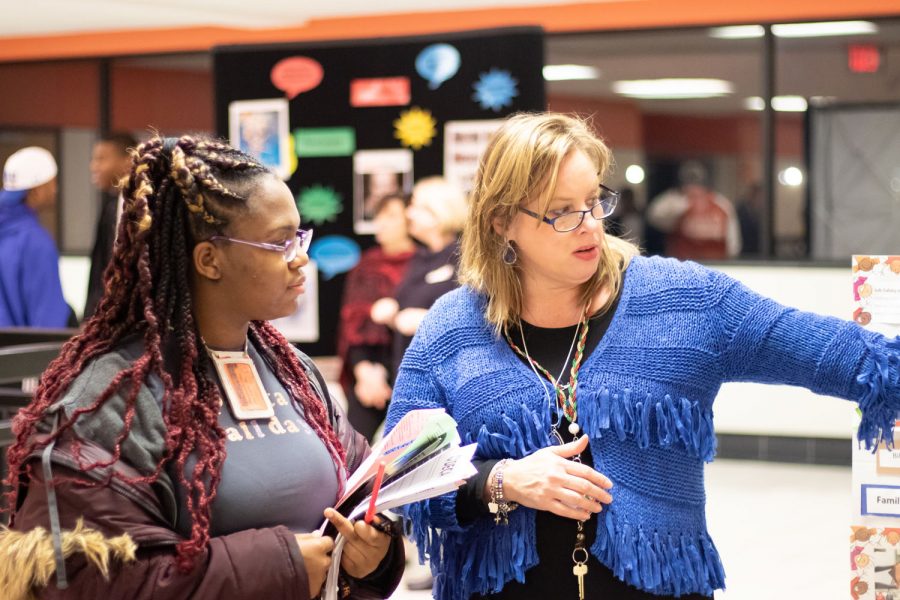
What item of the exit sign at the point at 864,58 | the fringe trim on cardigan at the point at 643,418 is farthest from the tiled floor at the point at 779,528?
the fringe trim on cardigan at the point at 643,418

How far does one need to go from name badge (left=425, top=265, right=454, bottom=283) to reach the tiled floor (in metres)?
1.33

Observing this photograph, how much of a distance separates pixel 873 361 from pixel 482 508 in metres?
0.70

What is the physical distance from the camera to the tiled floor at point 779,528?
498cm

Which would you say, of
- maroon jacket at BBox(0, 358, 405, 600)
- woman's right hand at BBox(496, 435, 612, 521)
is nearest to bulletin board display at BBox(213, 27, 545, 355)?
woman's right hand at BBox(496, 435, 612, 521)

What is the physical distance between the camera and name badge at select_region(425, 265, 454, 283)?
491 centimetres

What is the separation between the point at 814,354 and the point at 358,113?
4.86 m

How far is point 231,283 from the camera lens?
177 cm

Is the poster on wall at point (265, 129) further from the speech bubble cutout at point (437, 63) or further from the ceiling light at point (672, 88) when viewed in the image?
the ceiling light at point (672, 88)

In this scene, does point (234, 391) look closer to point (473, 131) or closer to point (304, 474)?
point (304, 474)

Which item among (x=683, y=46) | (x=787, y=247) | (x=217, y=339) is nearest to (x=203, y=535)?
(x=217, y=339)

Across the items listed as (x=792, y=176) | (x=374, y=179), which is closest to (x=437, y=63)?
(x=374, y=179)

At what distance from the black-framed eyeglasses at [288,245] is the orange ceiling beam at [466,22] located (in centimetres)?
554

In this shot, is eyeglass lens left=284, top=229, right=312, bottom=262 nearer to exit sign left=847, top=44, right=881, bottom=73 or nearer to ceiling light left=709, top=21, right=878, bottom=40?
ceiling light left=709, top=21, right=878, bottom=40

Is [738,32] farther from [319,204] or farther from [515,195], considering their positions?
[515,195]
